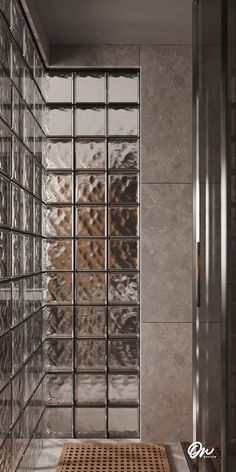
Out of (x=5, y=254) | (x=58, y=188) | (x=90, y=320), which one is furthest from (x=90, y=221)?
(x=5, y=254)

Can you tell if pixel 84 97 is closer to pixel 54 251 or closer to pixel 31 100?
pixel 31 100

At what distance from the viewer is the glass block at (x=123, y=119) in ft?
12.4

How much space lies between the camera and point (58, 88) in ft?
12.4

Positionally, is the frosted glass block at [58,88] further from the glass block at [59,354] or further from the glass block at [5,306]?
the glass block at [5,306]

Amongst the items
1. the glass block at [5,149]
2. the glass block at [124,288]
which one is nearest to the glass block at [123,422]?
the glass block at [124,288]

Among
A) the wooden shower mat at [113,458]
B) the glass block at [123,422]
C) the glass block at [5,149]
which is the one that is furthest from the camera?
the glass block at [123,422]

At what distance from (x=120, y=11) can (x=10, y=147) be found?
3.72 ft

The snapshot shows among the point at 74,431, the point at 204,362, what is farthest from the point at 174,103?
the point at 74,431

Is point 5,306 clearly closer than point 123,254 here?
Yes

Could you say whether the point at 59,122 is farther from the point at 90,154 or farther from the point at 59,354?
the point at 59,354

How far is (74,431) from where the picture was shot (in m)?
3.77

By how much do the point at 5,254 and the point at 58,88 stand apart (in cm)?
166

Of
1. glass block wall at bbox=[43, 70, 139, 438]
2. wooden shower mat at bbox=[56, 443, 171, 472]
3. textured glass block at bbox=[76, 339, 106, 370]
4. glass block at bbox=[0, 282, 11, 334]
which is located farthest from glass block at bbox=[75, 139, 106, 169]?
wooden shower mat at bbox=[56, 443, 171, 472]

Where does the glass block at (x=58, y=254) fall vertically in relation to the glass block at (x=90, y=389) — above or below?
above
